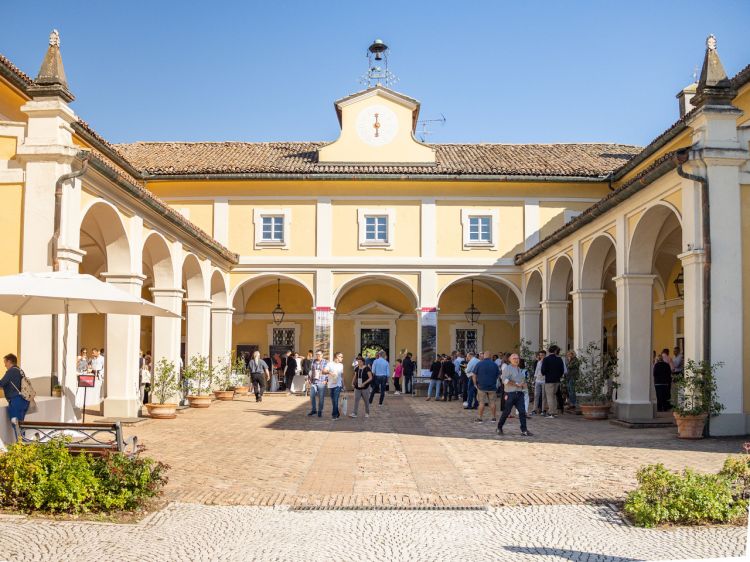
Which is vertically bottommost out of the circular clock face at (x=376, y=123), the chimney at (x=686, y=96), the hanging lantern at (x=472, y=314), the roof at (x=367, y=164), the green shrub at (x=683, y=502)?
the green shrub at (x=683, y=502)

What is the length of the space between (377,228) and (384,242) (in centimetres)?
56

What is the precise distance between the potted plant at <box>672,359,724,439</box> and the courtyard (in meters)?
0.35

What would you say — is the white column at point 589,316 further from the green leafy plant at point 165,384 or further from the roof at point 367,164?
the green leafy plant at point 165,384

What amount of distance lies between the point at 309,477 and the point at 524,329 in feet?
62.0

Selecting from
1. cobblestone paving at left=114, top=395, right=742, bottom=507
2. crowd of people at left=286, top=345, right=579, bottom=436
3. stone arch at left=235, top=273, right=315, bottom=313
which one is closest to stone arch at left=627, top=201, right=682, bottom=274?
crowd of people at left=286, top=345, right=579, bottom=436

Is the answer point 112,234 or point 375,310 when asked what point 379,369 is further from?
point 375,310

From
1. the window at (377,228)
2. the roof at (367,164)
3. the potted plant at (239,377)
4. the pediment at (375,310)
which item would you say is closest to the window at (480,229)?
the roof at (367,164)

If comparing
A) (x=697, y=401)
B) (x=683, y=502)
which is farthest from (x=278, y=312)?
(x=683, y=502)

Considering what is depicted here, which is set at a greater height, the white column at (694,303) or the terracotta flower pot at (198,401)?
the white column at (694,303)

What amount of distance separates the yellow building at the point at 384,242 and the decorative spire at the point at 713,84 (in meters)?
0.71

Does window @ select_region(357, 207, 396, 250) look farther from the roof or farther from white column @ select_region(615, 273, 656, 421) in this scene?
white column @ select_region(615, 273, 656, 421)

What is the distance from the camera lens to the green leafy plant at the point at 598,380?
690 inches

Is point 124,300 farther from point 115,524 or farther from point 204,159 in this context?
point 204,159

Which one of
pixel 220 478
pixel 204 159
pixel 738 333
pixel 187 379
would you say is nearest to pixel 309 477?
pixel 220 478
